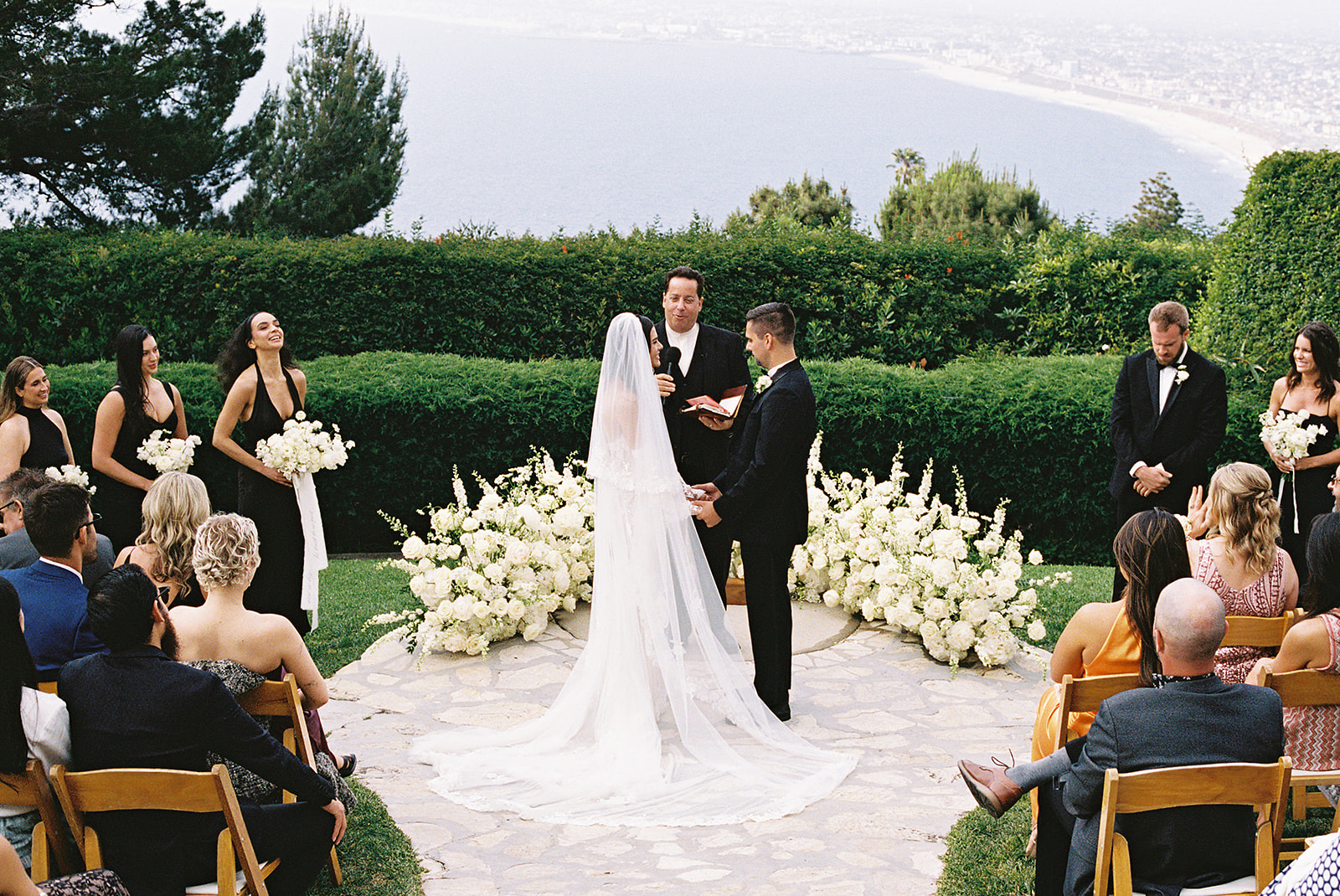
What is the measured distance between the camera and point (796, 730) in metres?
5.94

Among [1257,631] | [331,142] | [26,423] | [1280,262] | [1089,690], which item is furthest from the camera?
[331,142]

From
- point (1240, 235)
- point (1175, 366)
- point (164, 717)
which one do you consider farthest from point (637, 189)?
point (164, 717)

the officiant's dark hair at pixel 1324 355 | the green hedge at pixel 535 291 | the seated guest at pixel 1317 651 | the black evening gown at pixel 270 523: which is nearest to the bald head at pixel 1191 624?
the seated guest at pixel 1317 651

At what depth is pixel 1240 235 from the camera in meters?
9.75

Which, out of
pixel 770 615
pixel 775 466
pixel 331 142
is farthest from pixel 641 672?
pixel 331 142

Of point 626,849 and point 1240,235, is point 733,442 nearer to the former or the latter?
point 626,849

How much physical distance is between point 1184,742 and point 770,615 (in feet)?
9.33

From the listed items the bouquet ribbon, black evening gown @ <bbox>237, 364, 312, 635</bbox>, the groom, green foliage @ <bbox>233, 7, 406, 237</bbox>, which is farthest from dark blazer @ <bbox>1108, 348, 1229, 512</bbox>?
green foliage @ <bbox>233, 7, 406, 237</bbox>

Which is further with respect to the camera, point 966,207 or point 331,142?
point 331,142

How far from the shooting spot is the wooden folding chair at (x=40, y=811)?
3.48 meters

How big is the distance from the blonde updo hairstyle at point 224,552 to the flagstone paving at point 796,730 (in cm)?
123

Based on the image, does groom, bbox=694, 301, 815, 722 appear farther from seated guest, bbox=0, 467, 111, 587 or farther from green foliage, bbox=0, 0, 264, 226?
green foliage, bbox=0, 0, 264, 226

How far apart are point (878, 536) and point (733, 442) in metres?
1.65

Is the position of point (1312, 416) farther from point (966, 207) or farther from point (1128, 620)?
point (966, 207)
